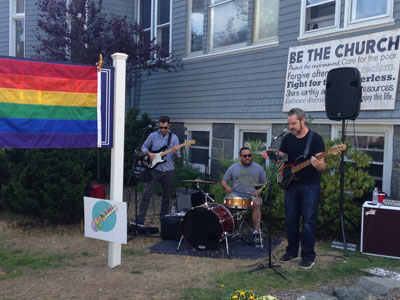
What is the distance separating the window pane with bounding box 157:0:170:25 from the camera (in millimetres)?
11352

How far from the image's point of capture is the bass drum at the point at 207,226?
217 inches

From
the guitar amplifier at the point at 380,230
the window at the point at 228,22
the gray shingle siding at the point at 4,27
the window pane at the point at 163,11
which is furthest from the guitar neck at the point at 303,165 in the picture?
the gray shingle siding at the point at 4,27

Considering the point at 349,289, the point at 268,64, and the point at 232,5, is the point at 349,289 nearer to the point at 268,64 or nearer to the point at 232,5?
the point at 268,64

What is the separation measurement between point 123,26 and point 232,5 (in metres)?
2.69

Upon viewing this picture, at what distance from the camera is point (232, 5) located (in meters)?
9.27

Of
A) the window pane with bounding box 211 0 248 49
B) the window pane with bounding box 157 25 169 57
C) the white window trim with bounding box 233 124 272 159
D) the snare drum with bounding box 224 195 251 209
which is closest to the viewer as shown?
the snare drum with bounding box 224 195 251 209

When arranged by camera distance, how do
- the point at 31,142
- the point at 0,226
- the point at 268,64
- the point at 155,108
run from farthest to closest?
the point at 155,108, the point at 268,64, the point at 0,226, the point at 31,142

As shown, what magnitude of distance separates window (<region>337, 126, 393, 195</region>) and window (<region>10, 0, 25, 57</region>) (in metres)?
9.94

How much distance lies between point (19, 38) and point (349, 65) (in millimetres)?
10025

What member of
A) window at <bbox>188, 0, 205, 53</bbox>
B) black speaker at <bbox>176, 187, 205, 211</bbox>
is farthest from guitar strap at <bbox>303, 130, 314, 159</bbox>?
window at <bbox>188, 0, 205, 53</bbox>

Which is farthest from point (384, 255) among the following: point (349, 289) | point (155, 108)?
point (155, 108)

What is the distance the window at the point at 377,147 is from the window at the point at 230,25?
2.43 m

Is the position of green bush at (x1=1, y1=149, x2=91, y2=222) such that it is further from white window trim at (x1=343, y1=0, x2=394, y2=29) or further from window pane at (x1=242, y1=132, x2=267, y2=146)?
white window trim at (x1=343, y1=0, x2=394, y2=29)

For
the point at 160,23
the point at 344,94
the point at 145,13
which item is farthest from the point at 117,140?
the point at 145,13
